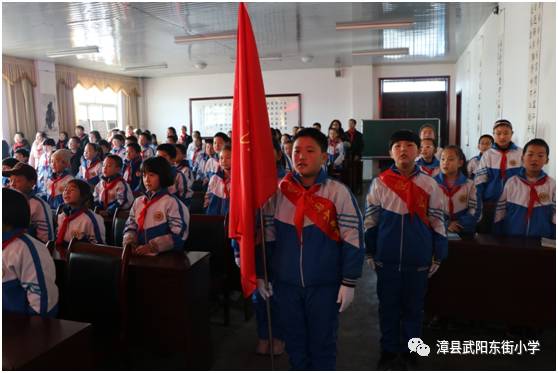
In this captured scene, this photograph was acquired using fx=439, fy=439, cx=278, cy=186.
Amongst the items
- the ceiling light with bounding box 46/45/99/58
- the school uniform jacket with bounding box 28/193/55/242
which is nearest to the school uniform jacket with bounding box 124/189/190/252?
the school uniform jacket with bounding box 28/193/55/242

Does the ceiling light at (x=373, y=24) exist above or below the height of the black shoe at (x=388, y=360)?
above

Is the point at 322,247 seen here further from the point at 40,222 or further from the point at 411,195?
the point at 40,222

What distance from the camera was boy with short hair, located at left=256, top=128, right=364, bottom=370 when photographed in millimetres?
1769

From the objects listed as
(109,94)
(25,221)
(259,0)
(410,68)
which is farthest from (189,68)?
(25,221)

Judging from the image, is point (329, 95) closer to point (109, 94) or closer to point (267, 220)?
point (109, 94)

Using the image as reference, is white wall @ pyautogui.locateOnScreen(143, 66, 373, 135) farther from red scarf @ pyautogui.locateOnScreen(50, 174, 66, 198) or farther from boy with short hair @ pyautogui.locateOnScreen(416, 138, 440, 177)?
red scarf @ pyautogui.locateOnScreen(50, 174, 66, 198)

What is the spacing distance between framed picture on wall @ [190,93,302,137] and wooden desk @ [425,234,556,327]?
29.7 feet

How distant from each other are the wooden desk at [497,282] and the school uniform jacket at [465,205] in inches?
6.8

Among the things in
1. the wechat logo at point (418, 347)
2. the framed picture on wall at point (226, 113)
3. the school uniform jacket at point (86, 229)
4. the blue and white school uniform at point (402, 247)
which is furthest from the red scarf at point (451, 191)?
the framed picture on wall at point (226, 113)

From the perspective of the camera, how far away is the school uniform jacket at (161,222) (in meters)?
2.53

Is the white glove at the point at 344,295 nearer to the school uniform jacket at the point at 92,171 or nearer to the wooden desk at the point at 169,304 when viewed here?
the wooden desk at the point at 169,304

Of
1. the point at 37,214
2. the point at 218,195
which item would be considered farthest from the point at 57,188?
the point at 218,195

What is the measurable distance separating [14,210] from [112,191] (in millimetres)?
2151

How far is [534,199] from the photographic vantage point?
8.79 ft
